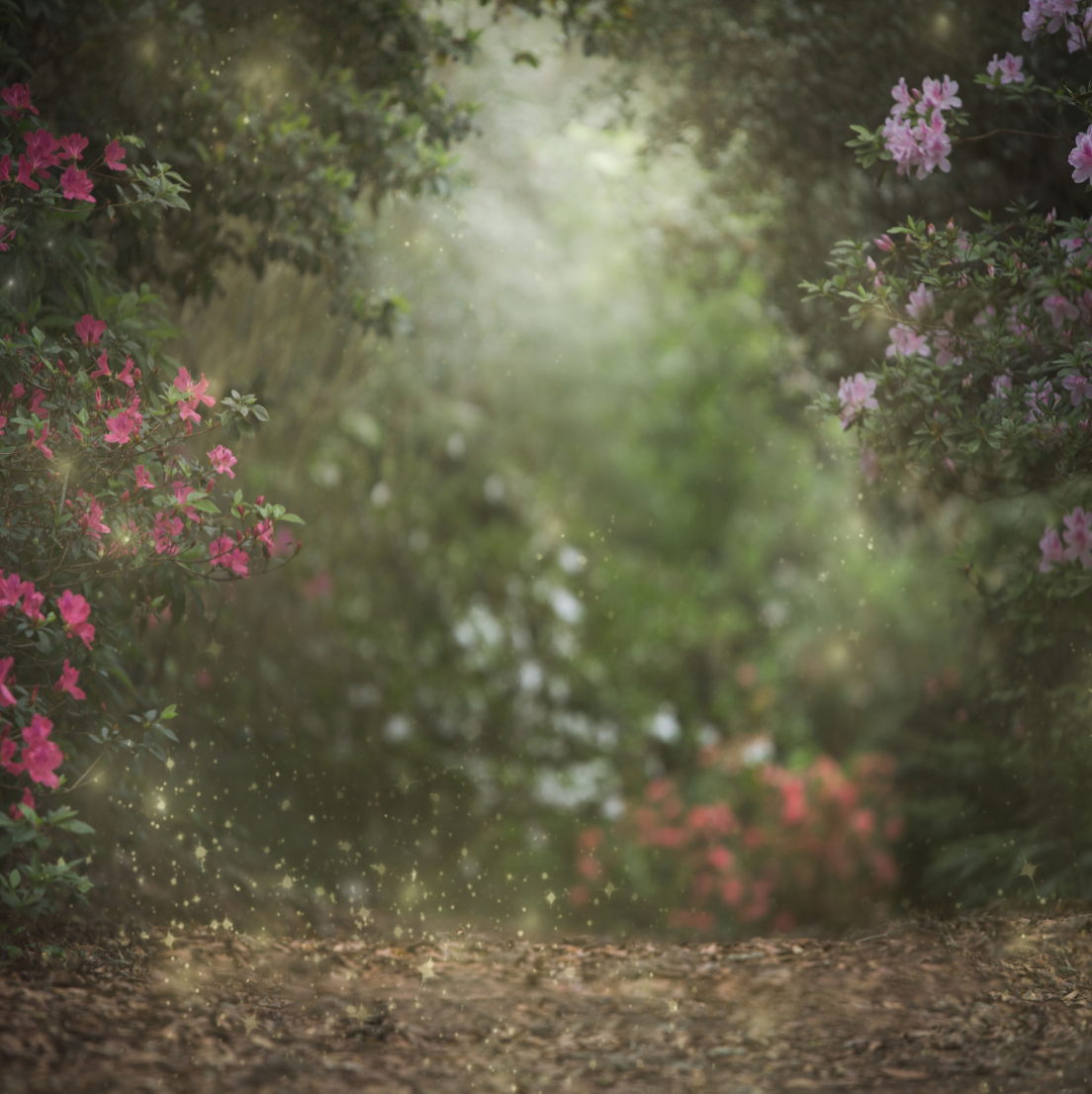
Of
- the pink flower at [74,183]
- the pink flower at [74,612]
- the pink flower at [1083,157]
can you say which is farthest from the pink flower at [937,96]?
the pink flower at [74,612]

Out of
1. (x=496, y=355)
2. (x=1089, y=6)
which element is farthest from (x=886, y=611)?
(x=1089, y=6)

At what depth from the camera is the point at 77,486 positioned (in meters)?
3.23

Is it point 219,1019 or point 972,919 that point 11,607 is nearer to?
point 219,1019

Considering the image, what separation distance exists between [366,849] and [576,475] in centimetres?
380

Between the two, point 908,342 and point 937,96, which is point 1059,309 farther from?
point 937,96

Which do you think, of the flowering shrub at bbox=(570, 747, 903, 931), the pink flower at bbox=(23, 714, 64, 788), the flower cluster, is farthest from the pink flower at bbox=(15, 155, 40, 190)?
the flowering shrub at bbox=(570, 747, 903, 931)

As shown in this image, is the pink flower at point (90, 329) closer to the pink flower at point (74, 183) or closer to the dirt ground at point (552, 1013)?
the pink flower at point (74, 183)

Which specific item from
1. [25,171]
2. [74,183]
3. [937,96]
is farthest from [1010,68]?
[25,171]

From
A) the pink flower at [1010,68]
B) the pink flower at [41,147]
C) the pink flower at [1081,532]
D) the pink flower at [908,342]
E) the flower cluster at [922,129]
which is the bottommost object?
the pink flower at [1081,532]

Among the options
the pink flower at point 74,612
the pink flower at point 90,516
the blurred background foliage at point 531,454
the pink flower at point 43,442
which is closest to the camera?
the pink flower at point 74,612

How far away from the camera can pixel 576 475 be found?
375 inches

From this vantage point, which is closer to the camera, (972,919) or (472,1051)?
(472,1051)

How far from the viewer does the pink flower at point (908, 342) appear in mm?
3742

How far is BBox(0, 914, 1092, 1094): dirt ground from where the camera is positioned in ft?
9.73
